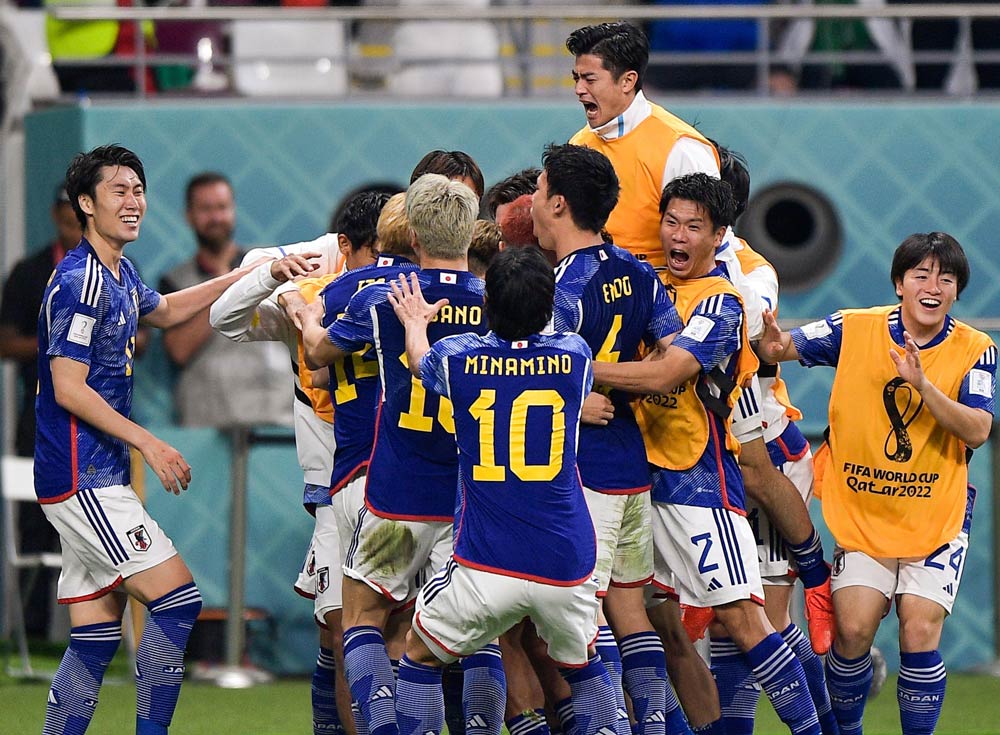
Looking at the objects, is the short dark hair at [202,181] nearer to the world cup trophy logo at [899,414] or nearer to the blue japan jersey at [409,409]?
the blue japan jersey at [409,409]

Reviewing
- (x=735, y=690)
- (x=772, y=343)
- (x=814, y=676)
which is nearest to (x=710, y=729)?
(x=735, y=690)

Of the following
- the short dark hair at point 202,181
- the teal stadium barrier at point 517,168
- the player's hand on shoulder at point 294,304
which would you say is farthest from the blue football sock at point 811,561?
the short dark hair at point 202,181

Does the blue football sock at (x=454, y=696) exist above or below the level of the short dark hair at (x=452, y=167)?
below

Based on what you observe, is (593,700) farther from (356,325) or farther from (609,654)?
(356,325)

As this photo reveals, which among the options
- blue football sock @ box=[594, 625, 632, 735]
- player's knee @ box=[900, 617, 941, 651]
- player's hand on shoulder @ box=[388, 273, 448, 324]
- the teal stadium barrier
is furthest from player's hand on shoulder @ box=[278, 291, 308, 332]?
the teal stadium barrier

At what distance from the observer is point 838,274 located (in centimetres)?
1070

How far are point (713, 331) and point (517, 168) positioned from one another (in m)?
4.75

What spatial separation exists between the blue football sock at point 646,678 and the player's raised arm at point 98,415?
1.73 meters

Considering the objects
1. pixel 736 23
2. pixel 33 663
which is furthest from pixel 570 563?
pixel 736 23

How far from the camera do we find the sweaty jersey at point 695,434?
6293 millimetres

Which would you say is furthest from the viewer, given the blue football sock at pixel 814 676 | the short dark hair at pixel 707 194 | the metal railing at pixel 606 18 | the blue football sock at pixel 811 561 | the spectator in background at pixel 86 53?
the spectator in background at pixel 86 53

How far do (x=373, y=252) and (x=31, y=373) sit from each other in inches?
181

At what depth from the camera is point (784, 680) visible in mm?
6297

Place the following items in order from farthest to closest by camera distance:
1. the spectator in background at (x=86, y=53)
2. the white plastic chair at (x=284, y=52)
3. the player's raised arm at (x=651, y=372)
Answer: the white plastic chair at (x=284, y=52) < the spectator in background at (x=86, y=53) < the player's raised arm at (x=651, y=372)
